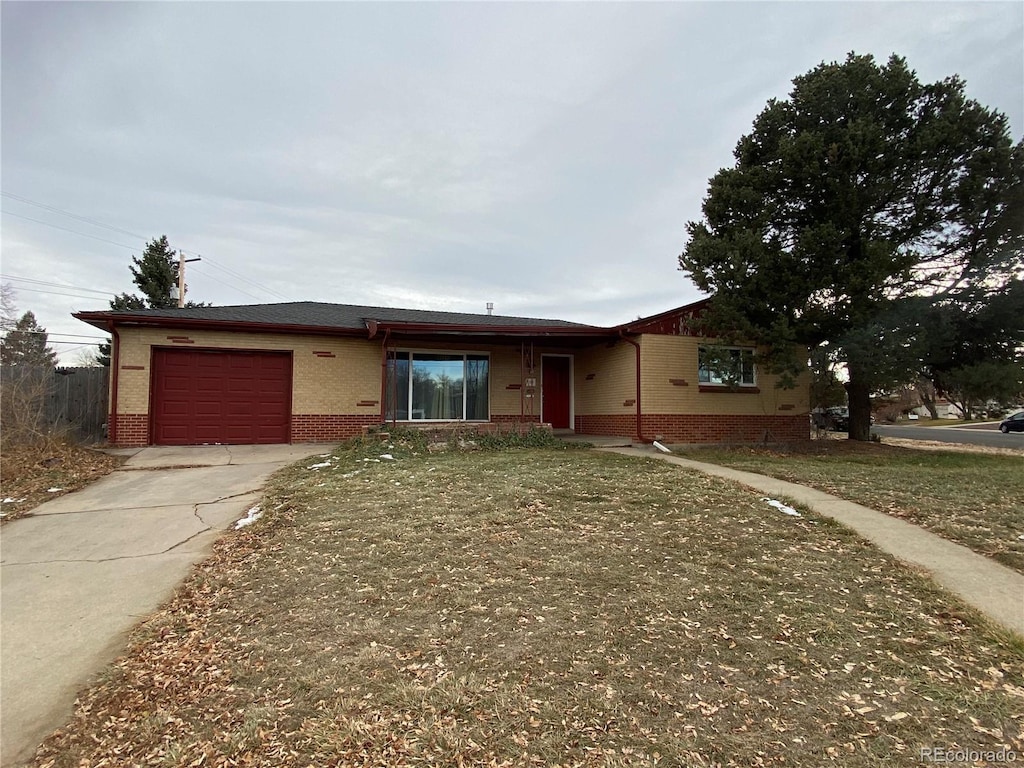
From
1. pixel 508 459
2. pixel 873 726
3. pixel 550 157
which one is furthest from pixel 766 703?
pixel 550 157

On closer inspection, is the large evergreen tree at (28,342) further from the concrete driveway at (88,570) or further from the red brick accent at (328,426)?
the concrete driveway at (88,570)

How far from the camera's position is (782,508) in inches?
223

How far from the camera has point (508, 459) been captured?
9.29m

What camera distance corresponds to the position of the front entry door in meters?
14.6

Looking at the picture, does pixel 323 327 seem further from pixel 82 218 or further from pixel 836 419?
pixel 836 419

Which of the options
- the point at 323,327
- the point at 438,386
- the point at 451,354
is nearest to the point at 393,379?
the point at 438,386

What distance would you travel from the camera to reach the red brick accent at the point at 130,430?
11055 millimetres

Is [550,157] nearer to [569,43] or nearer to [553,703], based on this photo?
[569,43]

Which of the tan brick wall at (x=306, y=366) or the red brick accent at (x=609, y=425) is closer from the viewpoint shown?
the tan brick wall at (x=306, y=366)

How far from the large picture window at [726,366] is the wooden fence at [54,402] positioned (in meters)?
13.0

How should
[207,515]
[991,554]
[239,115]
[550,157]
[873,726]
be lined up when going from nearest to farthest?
[873,726] → [991,554] → [207,515] → [239,115] → [550,157]

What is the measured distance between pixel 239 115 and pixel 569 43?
22.1ft

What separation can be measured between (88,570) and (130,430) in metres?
8.16

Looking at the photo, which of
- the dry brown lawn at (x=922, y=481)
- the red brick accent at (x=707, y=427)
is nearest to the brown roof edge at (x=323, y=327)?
the red brick accent at (x=707, y=427)
